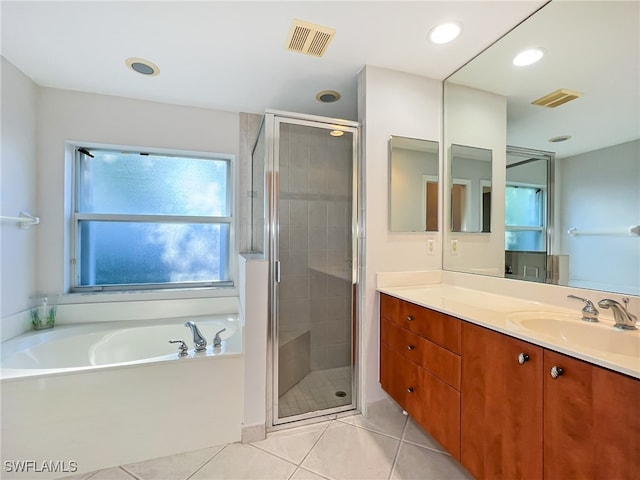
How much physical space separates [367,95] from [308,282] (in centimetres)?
132

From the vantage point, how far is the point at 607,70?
1289 mm

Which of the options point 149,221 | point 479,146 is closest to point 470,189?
point 479,146

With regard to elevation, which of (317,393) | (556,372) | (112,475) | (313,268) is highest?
(313,268)

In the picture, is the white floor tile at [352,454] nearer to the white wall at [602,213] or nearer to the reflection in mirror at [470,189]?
the white wall at [602,213]

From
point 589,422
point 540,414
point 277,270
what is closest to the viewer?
point 589,422

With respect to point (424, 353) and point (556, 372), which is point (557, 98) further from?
point (424, 353)

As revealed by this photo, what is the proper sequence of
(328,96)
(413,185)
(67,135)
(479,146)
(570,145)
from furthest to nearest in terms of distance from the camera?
(328,96)
(67,135)
(413,185)
(479,146)
(570,145)

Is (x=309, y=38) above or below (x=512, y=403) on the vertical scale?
above

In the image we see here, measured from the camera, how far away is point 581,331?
1.18 m

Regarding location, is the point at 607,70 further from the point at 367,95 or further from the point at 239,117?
the point at 239,117

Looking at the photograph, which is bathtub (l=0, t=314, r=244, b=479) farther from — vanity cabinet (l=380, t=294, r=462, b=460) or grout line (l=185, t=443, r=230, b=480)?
vanity cabinet (l=380, t=294, r=462, b=460)

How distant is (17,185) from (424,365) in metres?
2.87

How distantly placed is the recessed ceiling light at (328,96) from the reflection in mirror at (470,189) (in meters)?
1.01

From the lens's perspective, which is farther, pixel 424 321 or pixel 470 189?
pixel 470 189
